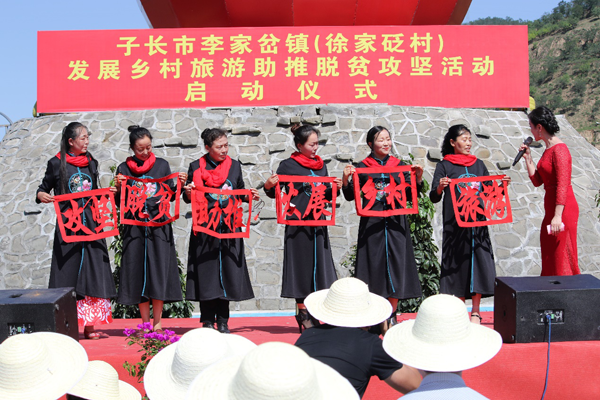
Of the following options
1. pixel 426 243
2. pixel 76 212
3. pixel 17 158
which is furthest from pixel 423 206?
pixel 17 158

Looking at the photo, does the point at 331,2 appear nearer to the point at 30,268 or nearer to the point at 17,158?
the point at 17,158

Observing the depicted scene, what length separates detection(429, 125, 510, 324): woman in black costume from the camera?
504 centimetres

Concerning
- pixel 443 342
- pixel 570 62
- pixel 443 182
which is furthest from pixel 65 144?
pixel 570 62

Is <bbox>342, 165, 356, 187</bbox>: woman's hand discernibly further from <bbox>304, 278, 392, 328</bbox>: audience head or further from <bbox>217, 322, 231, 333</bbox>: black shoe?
<bbox>304, 278, 392, 328</bbox>: audience head

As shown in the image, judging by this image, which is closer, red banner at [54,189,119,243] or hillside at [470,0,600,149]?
red banner at [54,189,119,243]

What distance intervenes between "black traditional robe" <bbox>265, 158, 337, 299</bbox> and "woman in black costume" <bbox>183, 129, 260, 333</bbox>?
322 millimetres

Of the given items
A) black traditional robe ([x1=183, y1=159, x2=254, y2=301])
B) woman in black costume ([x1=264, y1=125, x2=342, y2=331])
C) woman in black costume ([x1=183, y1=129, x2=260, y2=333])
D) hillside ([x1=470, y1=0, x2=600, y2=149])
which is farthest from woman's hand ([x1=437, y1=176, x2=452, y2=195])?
hillside ([x1=470, y1=0, x2=600, y2=149])

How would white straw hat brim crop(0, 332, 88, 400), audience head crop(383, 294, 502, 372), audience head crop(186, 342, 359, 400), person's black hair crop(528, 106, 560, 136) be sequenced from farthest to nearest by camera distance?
1. person's black hair crop(528, 106, 560, 136)
2. audience head crop(383, 294, 502, 372)
3. white straw hat brim crop(0, 332, 88, 400)
4. audience head crop(186, 342, 359, 400)

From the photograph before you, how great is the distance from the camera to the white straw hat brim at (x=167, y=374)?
2488mm

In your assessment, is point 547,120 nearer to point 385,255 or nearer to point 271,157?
point 385,255

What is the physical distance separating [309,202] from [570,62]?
40.9m

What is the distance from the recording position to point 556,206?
481cm

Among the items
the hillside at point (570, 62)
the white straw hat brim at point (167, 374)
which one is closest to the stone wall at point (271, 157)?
the white straw hat brim at point (167, 374)

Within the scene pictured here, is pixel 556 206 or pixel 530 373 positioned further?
pixel 556 206
